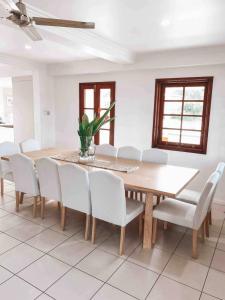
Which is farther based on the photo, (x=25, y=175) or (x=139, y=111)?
(x=139, y=111)

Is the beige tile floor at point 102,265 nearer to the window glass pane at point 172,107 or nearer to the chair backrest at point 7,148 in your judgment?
the chair backrest at point 7,148

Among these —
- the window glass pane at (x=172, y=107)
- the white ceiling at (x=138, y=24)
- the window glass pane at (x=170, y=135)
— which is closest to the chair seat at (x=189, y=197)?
the window glass pane at (x=170, y=135)

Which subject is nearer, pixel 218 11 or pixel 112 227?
pixel 218 11

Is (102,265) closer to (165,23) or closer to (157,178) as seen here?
(157,178)

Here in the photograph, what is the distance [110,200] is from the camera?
2389mm

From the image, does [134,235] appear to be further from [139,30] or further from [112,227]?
[139,30]

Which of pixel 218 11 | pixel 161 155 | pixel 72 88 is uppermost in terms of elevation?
pixel 218 11

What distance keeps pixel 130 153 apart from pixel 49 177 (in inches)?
56.3

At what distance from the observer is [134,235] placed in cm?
284

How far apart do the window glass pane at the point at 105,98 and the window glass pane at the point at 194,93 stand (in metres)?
1.58

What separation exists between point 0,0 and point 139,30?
70.7 inches

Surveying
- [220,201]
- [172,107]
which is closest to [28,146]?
[172,107]

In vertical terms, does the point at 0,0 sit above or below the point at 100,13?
below

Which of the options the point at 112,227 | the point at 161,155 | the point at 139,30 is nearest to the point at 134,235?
the point at 112,227
